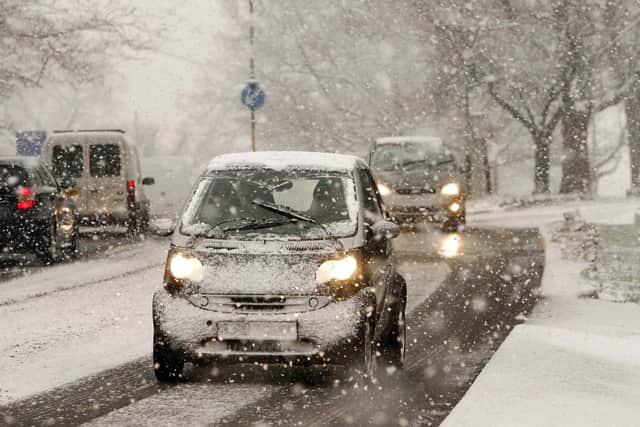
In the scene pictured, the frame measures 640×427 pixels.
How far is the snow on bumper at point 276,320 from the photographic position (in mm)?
6691

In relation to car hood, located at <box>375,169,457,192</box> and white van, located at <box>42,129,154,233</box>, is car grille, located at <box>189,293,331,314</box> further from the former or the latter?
white van, located at <box>42,129,154,233</box>

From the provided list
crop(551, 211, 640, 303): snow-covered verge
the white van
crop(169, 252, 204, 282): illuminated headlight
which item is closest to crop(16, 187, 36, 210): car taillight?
the white van

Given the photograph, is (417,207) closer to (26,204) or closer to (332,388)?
(26,204)

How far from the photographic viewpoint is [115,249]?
1864cm

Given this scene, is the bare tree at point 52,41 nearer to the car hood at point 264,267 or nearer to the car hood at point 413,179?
the car hood at point 413,179

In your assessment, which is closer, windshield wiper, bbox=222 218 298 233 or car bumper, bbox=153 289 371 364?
car bumper, bbox=153 289 371 364

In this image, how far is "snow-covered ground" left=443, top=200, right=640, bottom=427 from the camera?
602 cm

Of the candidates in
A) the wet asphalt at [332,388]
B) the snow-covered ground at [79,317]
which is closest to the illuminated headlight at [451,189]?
the snow-covered ground at [79,317]

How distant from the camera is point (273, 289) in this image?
6738mm

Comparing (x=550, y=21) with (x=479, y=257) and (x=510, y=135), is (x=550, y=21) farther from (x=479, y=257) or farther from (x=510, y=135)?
(x=510, y=135)

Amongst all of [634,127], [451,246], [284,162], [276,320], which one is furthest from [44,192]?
[634,127]

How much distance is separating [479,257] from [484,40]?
17313 mm

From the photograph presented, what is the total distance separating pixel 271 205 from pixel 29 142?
18.8 m

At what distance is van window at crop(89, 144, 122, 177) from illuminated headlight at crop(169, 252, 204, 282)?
45.7ft
